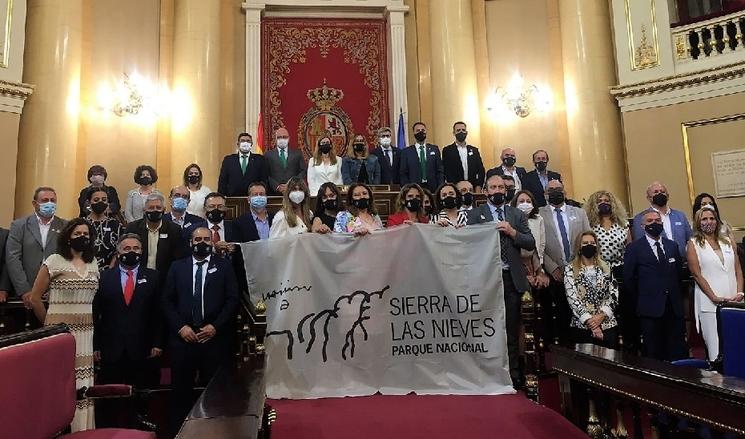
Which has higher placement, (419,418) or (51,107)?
(51,107)

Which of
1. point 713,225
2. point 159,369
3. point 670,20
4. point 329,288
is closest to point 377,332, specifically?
point 329,288

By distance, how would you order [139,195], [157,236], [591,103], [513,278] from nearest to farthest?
1. [513,278]
2. [157,236]
3. [139,195]
4. [591,103]

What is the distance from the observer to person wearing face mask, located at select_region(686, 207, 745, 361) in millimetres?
4918

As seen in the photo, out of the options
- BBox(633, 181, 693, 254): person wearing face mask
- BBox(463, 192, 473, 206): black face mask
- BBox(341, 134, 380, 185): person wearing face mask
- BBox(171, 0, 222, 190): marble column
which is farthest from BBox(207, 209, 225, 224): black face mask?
BBox(171, 0, 222, 190): marble column

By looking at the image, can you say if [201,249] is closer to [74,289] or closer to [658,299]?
[74,289]

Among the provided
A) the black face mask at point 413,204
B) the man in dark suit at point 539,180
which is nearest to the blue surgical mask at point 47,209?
the black face mask at point 413,204

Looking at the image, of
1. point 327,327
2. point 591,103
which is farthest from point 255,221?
point 591,103

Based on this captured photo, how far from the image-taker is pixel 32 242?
17.5 ft

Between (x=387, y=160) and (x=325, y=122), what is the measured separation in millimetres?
3208

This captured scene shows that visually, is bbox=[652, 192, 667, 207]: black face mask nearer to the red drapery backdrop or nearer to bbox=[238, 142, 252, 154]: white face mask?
bbox=[238, 142, 252, 154]: white face mask

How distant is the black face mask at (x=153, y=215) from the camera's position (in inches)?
205

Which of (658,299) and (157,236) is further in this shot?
(157,236)

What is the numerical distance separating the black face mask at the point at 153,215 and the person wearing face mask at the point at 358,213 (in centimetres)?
151

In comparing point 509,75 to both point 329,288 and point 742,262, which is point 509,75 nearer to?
point 742,262
